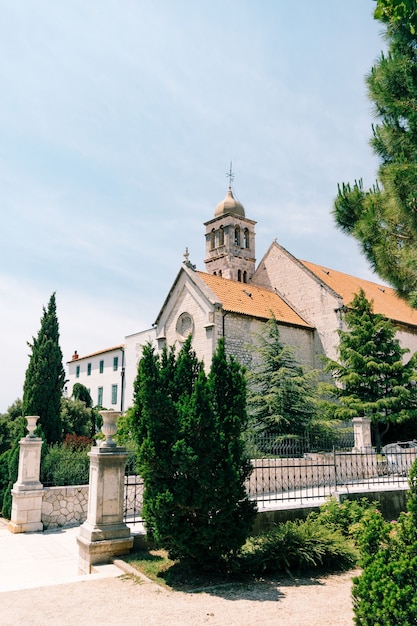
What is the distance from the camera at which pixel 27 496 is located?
10.9 m

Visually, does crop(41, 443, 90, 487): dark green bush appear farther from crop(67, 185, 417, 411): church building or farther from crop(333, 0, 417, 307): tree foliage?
crop(67, 185, 417, 411): church building

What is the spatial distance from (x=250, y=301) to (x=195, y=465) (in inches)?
823

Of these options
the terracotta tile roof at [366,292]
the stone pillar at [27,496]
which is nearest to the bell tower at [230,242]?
the terracotta tile roof at [366,292]

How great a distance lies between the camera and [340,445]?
1900 centimetres

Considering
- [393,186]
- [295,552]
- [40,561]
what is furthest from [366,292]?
[40,561]

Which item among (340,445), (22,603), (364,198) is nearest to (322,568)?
(22,603)

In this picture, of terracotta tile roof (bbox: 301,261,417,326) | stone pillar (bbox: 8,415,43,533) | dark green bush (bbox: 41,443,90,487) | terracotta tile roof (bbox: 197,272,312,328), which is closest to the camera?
stone pillar (bbox: 8,415,43,533)

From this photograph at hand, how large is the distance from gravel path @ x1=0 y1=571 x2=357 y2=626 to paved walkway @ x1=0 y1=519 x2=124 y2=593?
0.60 meters

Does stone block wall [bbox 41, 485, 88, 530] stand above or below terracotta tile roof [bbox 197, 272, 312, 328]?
below

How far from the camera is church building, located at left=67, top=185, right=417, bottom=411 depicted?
24.1 m

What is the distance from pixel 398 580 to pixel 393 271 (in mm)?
7403

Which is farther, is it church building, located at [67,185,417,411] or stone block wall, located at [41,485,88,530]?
church building, located at [67,185,417,411]

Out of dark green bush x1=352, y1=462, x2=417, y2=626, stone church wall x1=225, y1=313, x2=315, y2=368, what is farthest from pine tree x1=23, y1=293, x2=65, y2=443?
dark green bush x1=352, y1=462, x2=417, y2=626

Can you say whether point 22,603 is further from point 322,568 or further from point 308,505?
point 308,505
